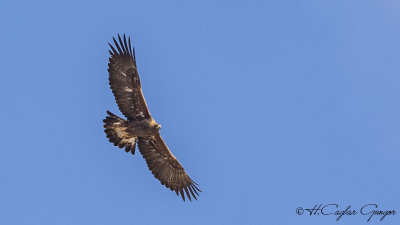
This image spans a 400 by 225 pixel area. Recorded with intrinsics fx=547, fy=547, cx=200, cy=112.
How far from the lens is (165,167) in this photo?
1623cm

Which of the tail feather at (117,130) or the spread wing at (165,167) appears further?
the spread wing at (165,167)

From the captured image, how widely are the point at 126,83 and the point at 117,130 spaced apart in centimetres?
131

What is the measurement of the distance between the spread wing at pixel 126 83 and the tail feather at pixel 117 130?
41 centimetres

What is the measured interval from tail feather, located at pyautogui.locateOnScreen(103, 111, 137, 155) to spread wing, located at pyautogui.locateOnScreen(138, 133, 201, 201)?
0.85 meters

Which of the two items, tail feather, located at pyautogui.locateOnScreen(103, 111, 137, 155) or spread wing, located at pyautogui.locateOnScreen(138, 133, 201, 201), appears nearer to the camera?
tail feather, located at pyautogui.locateOnScreen(103, 111, 137, 155)

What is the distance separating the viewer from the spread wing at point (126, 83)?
14.9m

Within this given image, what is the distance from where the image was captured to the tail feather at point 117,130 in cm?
1468

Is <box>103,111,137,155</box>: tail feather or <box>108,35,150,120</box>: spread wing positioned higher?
<box>108,35,150,120</box>: spread wing

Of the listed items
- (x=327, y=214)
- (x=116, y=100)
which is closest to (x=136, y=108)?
(x=116, y=100)

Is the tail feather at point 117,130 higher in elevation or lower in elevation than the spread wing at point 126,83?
lower

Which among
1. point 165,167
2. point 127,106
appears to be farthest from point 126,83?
point 165,167

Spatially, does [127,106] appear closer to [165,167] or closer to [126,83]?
[126,83]

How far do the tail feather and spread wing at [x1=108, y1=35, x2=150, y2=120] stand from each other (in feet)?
1.33

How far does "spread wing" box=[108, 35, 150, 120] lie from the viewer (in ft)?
49.0
